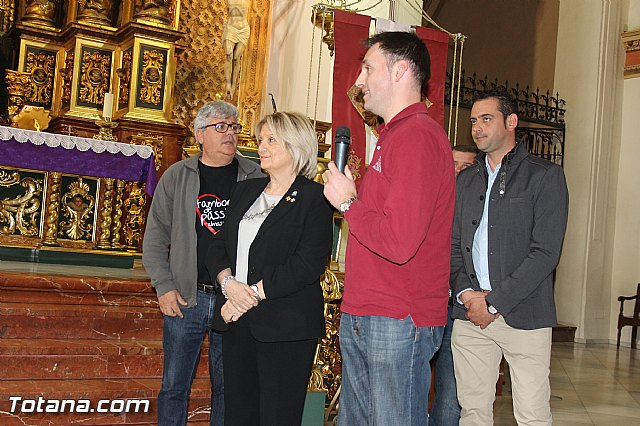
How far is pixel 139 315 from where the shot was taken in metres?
4.98

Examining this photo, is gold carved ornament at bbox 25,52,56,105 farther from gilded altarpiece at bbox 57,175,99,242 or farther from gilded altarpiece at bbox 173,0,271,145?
gilded altarpiece at bbox 57,175,99,242

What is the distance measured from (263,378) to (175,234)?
1.00 m

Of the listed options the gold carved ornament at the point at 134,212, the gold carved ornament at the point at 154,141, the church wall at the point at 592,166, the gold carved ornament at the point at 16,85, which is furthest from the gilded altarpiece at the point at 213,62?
the church wall at the point at 592,166

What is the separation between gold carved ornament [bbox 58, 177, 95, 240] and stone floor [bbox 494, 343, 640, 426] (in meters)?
3.47

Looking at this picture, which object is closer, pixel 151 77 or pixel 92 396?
pixel 92 396

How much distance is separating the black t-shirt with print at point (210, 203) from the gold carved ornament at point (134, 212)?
3.44 m

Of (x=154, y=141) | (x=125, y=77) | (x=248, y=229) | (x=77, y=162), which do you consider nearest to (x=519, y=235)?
(x=248, y=229)

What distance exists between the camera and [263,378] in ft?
9.41

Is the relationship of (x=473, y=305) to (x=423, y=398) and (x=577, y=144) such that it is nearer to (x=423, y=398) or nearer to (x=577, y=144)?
(x=423, y=398)

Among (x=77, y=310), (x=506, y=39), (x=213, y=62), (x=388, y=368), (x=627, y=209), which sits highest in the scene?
(x=506, y=39)

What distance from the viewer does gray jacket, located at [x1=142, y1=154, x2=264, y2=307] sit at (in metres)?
3.58

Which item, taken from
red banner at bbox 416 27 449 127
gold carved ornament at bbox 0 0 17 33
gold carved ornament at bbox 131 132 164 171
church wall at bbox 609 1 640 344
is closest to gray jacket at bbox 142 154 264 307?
red banner at bbox 416 27 449 127

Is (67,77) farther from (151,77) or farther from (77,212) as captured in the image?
(77,212)

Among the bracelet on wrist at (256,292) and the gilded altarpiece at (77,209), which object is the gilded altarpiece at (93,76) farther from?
the bracelet on wrist at (256,292)
